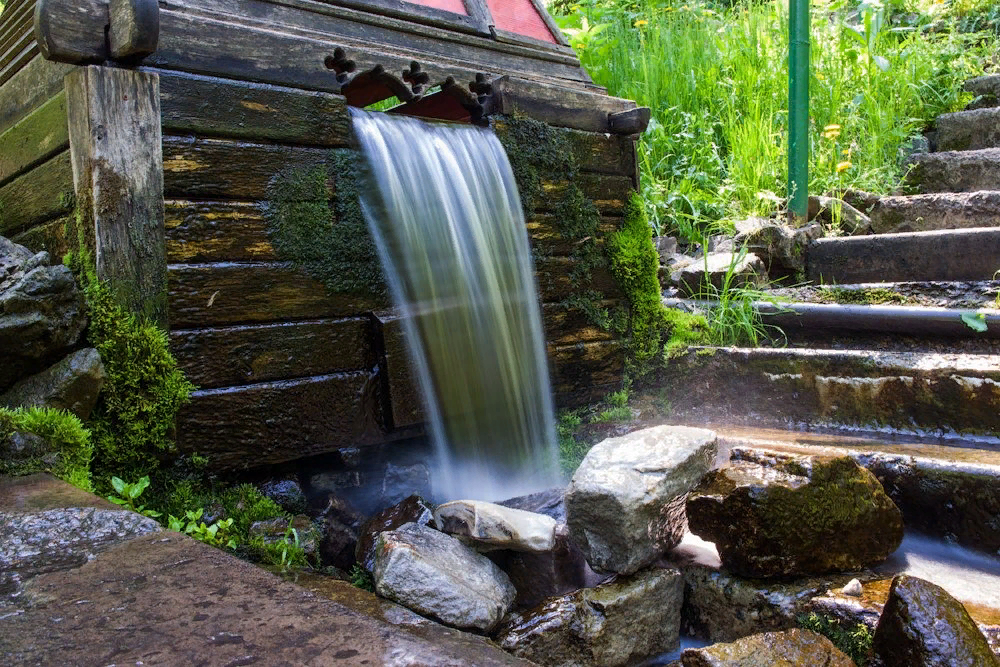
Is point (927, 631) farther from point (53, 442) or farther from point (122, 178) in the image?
point (122, 178)

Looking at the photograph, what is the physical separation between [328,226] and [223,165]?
0.48 meters

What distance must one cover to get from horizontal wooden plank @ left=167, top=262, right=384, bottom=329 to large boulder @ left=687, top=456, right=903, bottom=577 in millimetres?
1662

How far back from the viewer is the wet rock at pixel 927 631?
1.79m

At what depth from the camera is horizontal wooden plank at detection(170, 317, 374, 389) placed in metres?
2.73

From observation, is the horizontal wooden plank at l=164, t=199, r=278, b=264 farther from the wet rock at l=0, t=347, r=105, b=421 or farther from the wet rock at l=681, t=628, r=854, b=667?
the wet rock at l=681, t=628, r=854, b=667

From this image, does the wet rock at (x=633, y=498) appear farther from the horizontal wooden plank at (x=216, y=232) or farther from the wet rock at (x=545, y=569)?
the horizontal wooden plank at (x=216, y=232)

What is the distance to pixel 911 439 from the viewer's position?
10.7ft

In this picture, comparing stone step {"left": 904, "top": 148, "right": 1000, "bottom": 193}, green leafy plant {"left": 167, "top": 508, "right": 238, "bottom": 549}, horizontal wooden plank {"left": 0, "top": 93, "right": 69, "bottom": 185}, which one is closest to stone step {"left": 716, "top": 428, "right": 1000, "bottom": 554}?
green leafy plant {"left": 167, "top": 508, "right": 238, "bottom": 549}

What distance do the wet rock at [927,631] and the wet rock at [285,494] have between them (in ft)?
6.93

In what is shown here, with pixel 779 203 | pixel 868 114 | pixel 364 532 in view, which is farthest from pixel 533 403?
pixel 868 114

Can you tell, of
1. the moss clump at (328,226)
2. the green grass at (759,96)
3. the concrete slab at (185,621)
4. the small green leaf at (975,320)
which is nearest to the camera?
the concrete slab at (185,621)

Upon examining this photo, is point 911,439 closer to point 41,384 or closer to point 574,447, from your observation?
point 574,447

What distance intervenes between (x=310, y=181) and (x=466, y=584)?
5.69 ft

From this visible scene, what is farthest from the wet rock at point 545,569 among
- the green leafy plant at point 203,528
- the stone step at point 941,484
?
the green leafy plant at point 203,528
